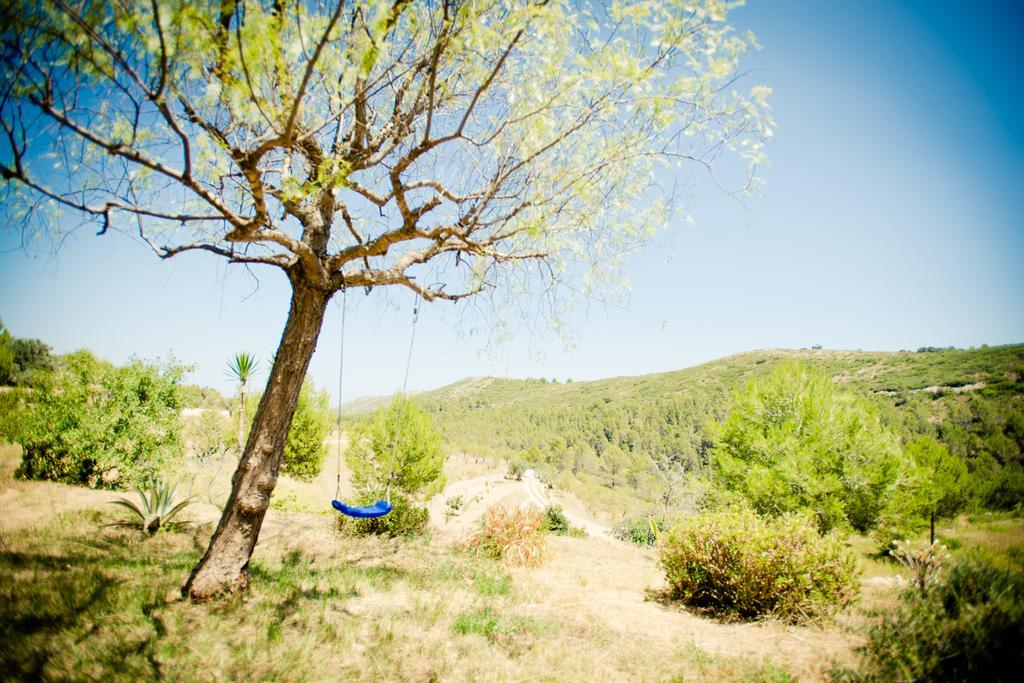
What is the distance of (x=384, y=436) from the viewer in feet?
53.9

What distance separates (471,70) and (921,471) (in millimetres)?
18416

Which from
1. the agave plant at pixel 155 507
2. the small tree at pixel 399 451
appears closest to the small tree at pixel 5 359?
the small tree at pixel 399 451

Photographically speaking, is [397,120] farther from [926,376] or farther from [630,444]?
[926,376]

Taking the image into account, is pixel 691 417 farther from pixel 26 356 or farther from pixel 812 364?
pixel 26 356

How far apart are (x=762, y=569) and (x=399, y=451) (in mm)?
14147

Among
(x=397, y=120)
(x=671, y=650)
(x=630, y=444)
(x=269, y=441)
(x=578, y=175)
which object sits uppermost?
(x=397, y=120)

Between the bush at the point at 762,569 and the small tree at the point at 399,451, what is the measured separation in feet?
38.9

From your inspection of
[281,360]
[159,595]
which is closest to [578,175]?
[281,360]

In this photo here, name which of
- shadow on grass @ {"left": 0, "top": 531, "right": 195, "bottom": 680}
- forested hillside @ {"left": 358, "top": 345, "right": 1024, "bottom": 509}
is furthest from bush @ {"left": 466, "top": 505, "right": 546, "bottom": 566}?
forested hillside @ {"left": 358, "top": 345, "right": 1024, "bottom": 509}

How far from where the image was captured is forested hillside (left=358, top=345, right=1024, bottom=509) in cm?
4169

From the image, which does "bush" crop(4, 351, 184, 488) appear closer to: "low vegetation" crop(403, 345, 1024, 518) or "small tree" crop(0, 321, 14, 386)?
"low vegetation" crop(403, 345, 1024, 518)

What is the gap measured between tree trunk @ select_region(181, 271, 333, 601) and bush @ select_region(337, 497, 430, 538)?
504cm

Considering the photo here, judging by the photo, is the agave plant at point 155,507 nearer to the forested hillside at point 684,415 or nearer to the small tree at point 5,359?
the forested hillside at point 684,415

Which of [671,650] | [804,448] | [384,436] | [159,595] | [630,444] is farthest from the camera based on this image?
[630,444]
